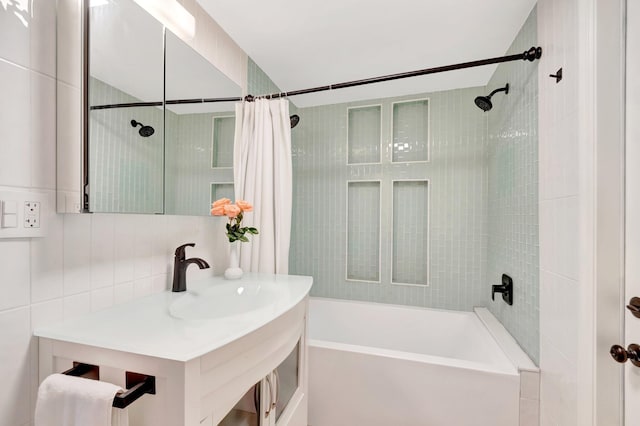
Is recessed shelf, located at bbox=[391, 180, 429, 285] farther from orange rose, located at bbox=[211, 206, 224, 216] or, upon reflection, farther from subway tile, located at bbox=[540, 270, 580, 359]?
orange rose, located at bbox=[211, 206, 224, 216]

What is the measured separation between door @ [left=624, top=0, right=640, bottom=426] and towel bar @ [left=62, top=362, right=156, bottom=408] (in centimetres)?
139

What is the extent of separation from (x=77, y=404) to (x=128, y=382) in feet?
0.33

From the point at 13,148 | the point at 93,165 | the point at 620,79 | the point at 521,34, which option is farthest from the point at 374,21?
the point at 13,148

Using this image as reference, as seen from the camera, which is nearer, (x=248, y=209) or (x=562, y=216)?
(x=562, y=216)

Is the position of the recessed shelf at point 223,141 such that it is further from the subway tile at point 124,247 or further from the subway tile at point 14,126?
the subway tile at point 14,126

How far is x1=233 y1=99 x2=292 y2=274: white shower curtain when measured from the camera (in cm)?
175

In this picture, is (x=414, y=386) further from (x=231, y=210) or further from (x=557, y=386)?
(x=231, y=210)

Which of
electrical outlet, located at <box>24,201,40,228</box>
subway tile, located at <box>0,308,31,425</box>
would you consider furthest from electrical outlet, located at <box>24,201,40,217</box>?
subway tile, located at <box>0,308,31,425</box>

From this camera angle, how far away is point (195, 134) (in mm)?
1455

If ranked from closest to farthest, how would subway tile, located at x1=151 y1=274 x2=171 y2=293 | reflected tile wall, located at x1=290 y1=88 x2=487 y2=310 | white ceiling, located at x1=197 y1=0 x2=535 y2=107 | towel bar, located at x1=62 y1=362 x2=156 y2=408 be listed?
towel bar, located at x1=62 y1=362 x2=156 y2=408 < subway tile, located at x1=151 y1=274 x2=171 y2=293 < white ceiling, located at x1=197 y1=0 x2=535 y2=107 < reflected tile wall, located at x1=290 y1=88 x2=487 y2=310

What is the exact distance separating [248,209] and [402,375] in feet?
4.08

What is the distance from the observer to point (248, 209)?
4.95 ft

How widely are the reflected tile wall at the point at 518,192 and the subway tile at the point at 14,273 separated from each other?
80.1 inches

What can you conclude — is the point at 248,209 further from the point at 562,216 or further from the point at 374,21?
the point at 562,216
